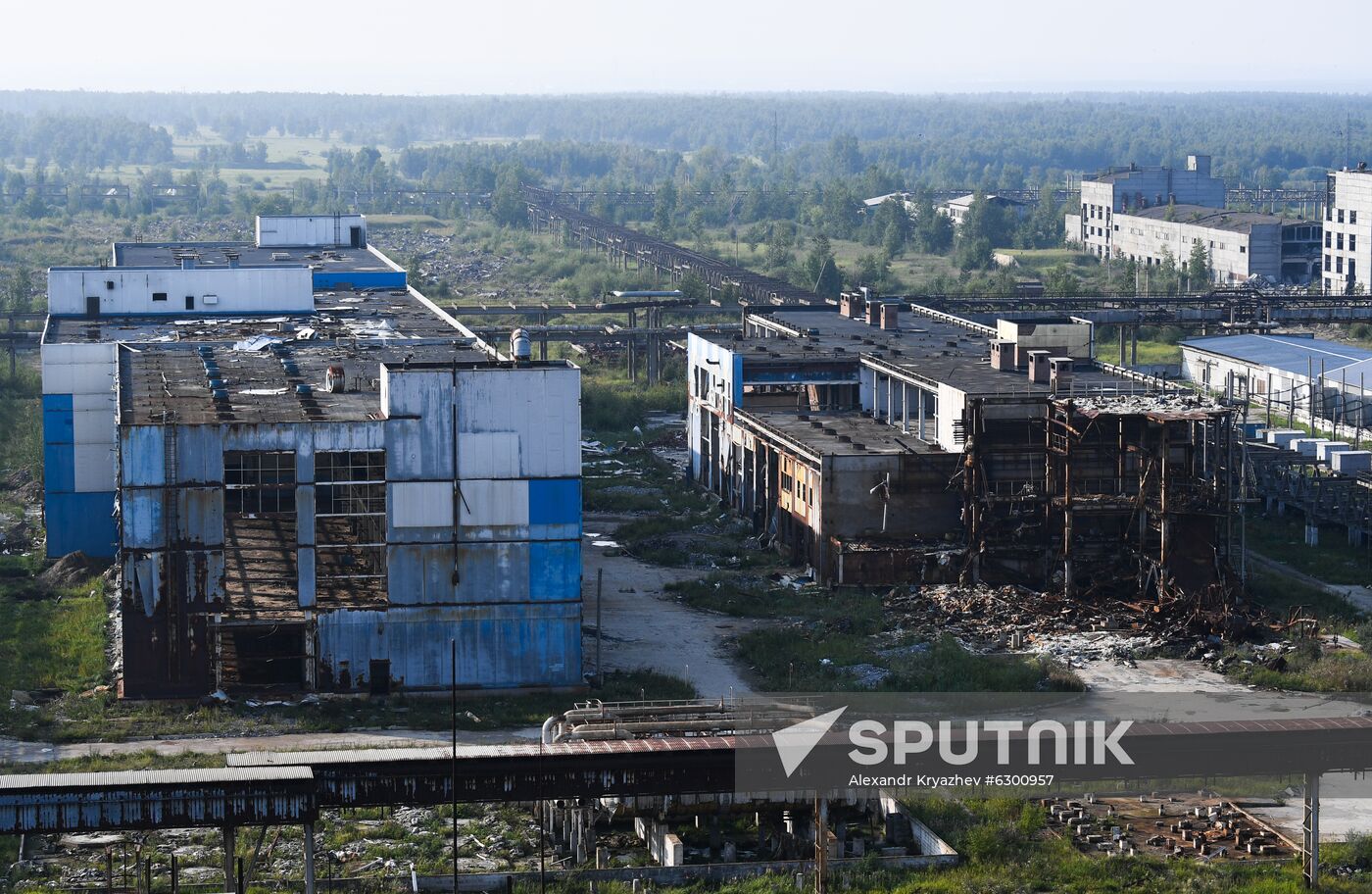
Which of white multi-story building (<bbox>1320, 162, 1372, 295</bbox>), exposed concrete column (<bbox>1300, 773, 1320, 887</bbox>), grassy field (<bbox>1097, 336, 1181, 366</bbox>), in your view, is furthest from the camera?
white multi-story building (<bbox>1320, 162, 1372, 295</bbox>)

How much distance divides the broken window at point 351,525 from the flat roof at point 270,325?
9188 millimetres

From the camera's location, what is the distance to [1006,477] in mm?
34375

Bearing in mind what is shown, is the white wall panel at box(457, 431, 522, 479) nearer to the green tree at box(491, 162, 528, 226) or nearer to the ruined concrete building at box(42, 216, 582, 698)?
the ruined concrete building at box(42, 216, 582, 698)

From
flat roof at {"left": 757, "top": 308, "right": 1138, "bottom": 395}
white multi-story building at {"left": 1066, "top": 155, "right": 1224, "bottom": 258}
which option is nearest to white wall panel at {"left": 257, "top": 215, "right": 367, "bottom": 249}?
flat roof at {"left": 757, "top": 308, "right": 1138, "bottom": 395}

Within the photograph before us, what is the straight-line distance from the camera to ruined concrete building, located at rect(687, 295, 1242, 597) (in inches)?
1286

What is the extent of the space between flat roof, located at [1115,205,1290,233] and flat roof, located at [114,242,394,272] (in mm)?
36784

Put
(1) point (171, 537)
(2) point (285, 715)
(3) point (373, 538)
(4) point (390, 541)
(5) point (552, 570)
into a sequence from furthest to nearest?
(3) point (373, 538)
(5) point (552, 570)
(4) point (390, 541)
(1) point (171, 537)
(2) point (285, 715)

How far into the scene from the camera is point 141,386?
33.5 m

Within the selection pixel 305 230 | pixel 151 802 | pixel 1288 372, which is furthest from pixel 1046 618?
pixel 305 230

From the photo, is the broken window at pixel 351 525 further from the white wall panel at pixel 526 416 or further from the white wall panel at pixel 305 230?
the white wall panel at pixel 305 230

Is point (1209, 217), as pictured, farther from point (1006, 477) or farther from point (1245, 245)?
point (1006, 477)

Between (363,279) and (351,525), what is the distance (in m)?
22.9

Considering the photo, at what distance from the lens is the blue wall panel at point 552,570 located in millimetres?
28938

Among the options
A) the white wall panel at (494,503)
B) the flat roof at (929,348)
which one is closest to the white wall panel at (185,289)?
the flat roof at (929,348)
